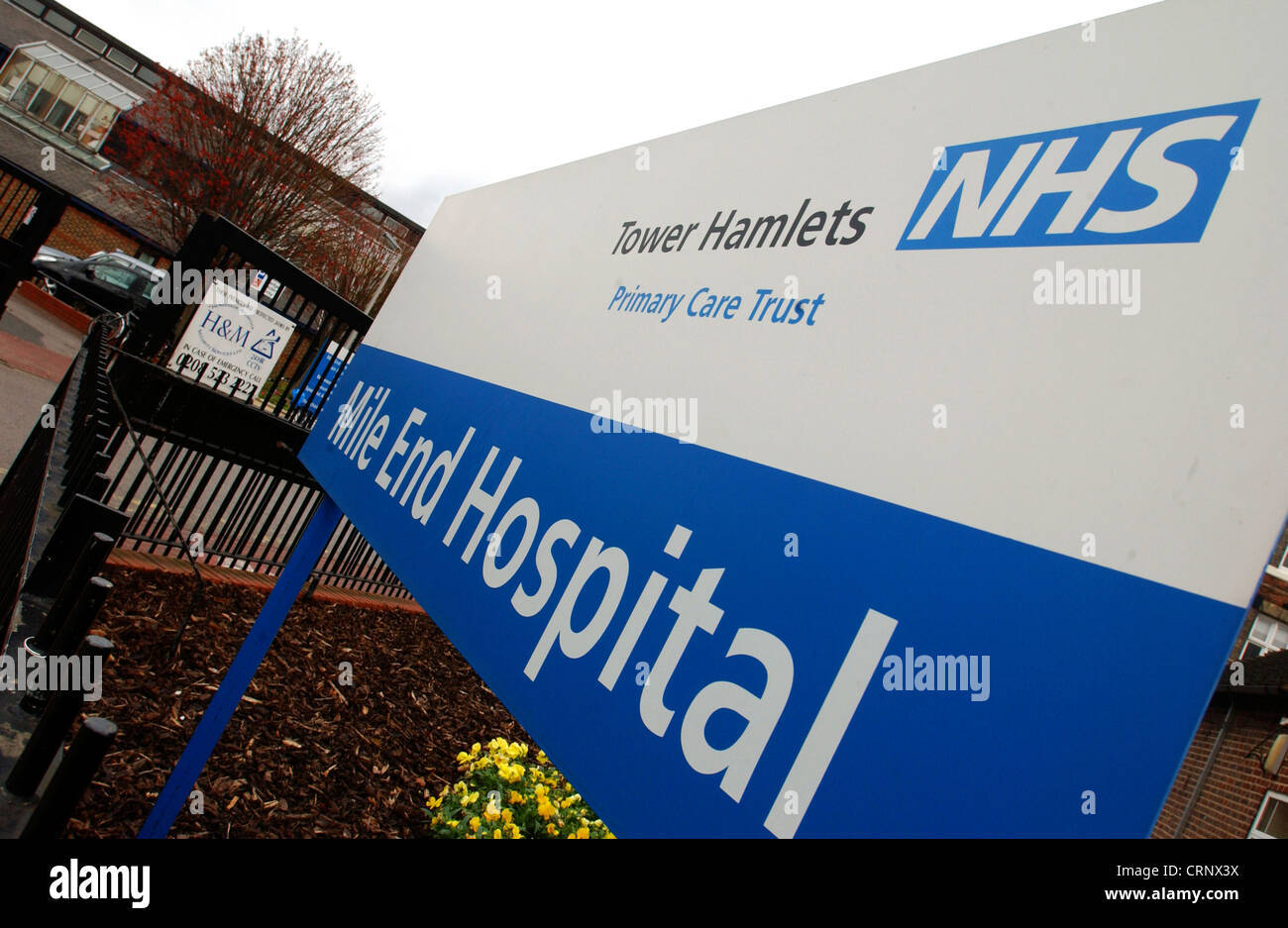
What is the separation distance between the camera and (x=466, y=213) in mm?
3906

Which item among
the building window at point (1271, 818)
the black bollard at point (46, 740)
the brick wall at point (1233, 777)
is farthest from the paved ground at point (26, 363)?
the building window at point (1271, 818)

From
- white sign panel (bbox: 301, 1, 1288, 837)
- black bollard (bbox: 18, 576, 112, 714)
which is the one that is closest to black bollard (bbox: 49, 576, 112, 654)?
black bollard (bbox: 18, 576, 112, 714)

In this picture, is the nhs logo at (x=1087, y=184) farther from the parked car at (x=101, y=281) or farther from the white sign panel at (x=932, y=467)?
the parked car at (x=101, y=281)

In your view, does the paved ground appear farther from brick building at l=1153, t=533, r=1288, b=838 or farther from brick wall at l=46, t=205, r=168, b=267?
brick building at l=1153, t=533, r=1288, b=838

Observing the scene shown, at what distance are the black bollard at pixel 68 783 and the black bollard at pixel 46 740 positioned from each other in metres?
0.17

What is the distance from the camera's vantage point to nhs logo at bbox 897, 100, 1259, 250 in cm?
102

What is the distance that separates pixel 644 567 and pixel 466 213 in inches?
121

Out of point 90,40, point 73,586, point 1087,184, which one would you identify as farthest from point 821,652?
point 90,40

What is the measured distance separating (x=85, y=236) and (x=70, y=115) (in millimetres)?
7775

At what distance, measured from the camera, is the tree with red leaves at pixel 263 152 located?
21172mm

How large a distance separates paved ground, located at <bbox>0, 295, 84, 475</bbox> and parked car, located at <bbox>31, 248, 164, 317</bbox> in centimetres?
118

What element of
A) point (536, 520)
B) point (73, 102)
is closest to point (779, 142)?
point (536, 520)

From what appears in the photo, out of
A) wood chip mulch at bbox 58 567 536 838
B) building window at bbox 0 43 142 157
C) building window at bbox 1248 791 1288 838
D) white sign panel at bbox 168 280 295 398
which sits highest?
building window at bbox 0 43 142 157
